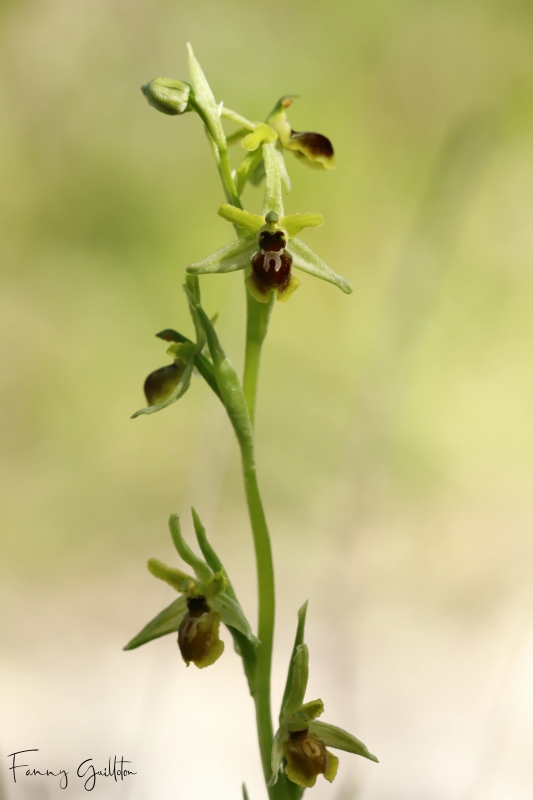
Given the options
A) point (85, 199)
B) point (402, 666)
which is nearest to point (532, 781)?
point (402, 666)

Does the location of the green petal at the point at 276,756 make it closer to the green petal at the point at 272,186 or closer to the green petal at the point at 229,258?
the green petal at the point at 229,258

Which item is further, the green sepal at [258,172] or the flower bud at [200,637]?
the green sepal at [258,172]

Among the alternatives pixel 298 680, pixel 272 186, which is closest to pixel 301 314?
pixel 272 186

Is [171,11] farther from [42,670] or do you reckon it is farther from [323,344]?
[42,670]

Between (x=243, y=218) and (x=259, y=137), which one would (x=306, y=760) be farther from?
(x=259, y=137)

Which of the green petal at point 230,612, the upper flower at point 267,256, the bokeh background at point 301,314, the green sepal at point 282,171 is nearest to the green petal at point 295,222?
the upper flower at point 267,256

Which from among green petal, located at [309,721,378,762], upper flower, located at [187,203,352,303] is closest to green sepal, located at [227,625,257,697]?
green petal, located at [309,721,378,762]

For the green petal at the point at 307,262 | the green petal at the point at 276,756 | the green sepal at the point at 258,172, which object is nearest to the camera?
the green petal at the point at 276,756

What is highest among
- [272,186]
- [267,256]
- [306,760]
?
[272,186]
